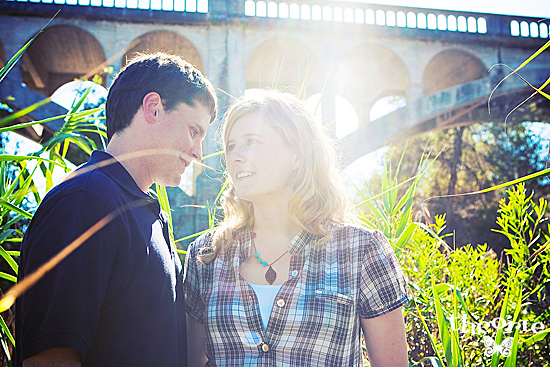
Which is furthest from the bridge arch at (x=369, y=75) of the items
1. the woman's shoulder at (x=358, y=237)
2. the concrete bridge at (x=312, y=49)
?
the woman's shoulder at (x=358, y=237)

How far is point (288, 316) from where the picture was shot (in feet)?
4.10

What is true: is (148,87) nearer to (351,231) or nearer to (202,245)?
(202,245)

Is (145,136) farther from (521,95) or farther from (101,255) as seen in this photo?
(521,95)

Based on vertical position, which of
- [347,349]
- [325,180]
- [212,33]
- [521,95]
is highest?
[212,33]

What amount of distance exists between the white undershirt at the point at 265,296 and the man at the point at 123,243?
0.21 metres

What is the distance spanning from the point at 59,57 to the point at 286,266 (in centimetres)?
1437

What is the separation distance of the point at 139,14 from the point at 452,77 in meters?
9.74

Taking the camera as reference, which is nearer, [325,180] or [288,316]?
[288,316]

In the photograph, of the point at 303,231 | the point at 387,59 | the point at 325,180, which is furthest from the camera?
the point at 387,59

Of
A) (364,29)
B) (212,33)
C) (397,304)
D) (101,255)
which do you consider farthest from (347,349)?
(364,29)

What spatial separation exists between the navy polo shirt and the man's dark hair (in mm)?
120

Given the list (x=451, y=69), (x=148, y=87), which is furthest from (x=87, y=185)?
(x=451, y=69)

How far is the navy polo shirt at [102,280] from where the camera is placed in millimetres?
854

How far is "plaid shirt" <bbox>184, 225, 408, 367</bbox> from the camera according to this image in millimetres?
1236
